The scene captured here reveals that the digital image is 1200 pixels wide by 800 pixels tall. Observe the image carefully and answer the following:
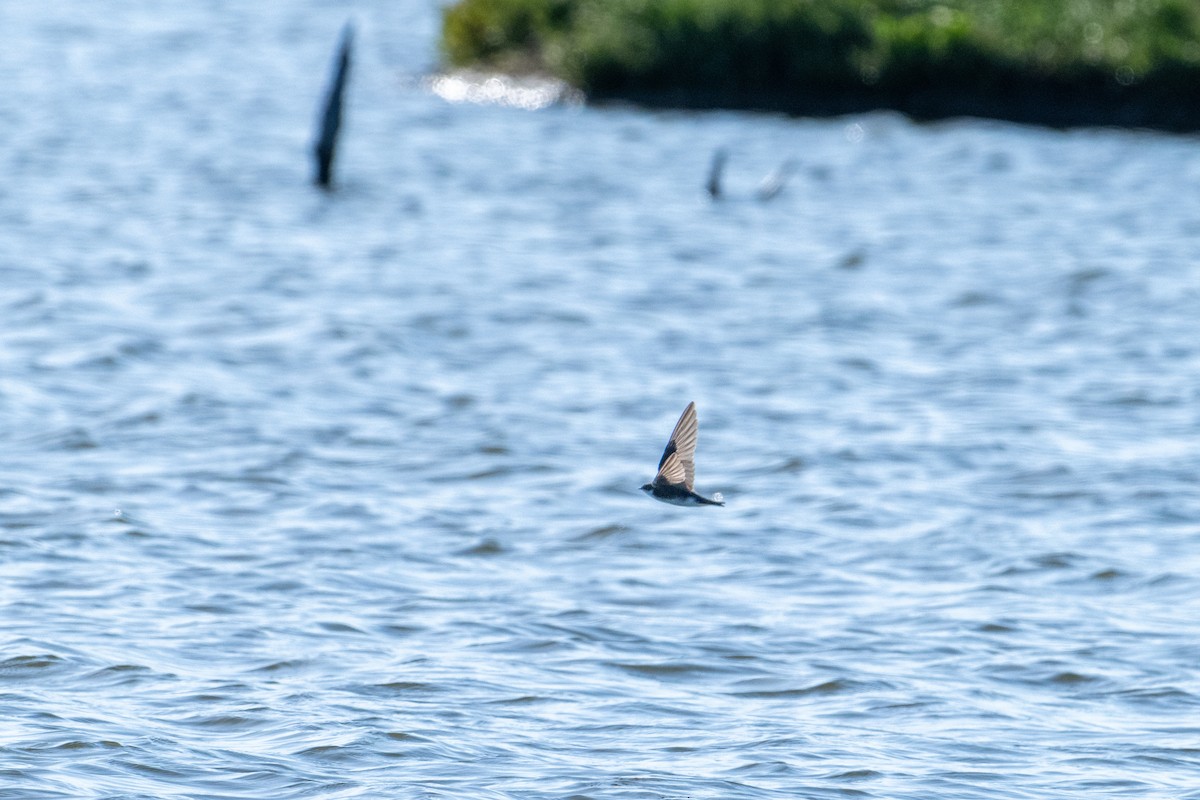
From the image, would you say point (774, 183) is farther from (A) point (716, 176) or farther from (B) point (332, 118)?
(B) point (332, 118)

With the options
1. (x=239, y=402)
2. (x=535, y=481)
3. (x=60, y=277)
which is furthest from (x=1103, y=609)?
(x=60, y=277)

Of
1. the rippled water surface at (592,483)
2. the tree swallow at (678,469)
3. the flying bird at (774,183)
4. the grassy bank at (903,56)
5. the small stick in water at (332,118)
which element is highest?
the grassy bank at (903,56)

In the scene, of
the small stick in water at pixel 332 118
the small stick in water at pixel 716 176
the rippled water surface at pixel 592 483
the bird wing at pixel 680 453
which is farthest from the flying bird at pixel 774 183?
the bird wing at pixel 680 453

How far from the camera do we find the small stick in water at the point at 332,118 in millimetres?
20125

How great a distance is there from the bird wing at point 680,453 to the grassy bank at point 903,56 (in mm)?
20826

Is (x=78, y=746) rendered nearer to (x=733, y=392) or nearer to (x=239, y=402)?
(x=239, y=402)

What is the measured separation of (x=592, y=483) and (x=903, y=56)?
55.8ft

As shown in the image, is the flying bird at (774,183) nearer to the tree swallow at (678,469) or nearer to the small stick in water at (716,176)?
the small stick in water at (716,176)

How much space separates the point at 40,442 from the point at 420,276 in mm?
6883

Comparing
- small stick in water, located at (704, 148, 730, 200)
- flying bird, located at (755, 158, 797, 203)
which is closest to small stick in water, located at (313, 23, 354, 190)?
small stick in water, located at (704, 148, 730, 200)

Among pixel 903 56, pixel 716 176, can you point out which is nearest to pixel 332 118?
pixel 716 176

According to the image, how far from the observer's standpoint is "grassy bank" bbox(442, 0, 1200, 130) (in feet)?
85.9

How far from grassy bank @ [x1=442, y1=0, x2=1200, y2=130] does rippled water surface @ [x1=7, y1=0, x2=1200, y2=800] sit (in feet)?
7.30

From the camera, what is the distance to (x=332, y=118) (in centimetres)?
2105
